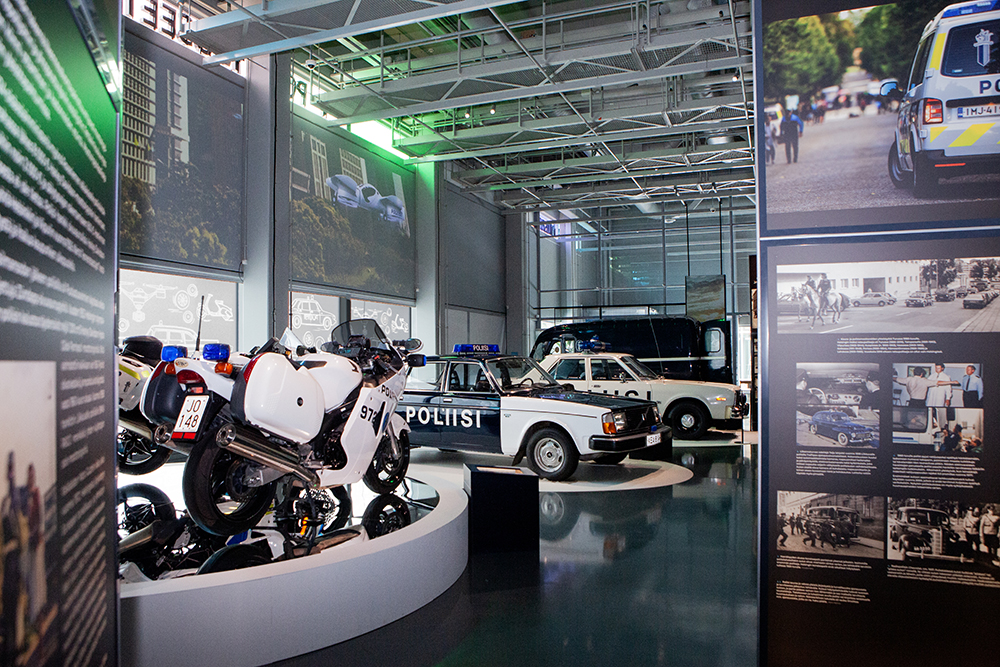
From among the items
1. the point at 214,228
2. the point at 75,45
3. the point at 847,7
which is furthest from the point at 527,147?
the point at 75,45

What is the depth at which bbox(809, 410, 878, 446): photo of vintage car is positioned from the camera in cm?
263

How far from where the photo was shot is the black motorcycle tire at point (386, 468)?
5.27 m

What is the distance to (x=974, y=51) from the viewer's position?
8.36 feet

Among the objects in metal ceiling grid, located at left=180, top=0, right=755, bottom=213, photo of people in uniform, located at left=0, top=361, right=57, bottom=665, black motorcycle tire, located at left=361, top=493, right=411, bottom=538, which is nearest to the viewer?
photo of people in uniform, located at left=0, top=361, right=57, bottom=665

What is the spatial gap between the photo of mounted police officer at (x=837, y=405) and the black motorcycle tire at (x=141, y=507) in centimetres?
383

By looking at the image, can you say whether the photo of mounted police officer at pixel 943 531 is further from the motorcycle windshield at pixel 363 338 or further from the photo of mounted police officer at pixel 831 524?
the motorcycle windshield at pixel 363 338

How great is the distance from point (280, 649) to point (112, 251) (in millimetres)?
2081

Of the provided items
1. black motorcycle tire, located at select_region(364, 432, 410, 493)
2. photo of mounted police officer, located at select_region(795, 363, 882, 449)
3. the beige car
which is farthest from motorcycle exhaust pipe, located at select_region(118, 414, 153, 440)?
the beige car

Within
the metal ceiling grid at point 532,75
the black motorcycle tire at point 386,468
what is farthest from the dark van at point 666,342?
the black motorcycle tire at point 386,468

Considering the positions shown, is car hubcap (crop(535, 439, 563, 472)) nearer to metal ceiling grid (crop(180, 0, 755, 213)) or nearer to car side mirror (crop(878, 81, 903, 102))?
metal ceiling grid (crop(180, 0, 755, 213))

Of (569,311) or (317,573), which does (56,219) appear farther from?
(569,311)

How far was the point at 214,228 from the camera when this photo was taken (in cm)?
1025

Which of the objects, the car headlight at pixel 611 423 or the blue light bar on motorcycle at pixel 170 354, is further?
the car headlight at pixel 611 423

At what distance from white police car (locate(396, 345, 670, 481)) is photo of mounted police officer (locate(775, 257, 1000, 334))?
189 inches
